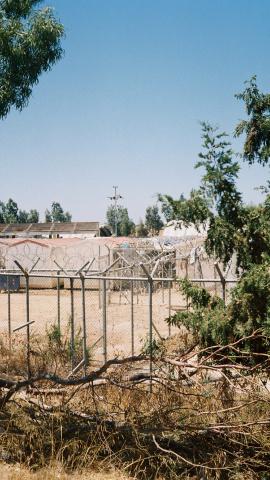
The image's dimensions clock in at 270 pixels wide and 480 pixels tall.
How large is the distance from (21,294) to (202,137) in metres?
18.0

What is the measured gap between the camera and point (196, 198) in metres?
4.00

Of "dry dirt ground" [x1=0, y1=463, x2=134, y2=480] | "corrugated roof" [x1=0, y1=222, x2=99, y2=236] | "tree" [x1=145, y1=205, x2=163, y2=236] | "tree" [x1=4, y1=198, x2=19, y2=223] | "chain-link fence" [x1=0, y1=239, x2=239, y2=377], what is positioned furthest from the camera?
"tree" [x1=4, y1=198, x2=19, y2=223]

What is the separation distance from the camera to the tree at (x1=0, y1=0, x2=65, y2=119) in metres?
6.83

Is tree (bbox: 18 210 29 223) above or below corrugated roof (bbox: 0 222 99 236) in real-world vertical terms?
above

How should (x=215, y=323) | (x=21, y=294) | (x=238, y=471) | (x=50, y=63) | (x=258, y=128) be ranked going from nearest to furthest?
1. (x=238, y=471)
2. (x=215, y=323)
3. (x=258, y=128)
4. (x=50, y=63)
5. (x=21, y=294)

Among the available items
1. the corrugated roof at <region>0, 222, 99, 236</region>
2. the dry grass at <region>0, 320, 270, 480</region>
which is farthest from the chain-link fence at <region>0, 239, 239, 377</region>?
the corrugated roof at <region>0, 222, 99, 236</region>

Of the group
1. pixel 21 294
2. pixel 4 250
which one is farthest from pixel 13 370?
pixel 4 250

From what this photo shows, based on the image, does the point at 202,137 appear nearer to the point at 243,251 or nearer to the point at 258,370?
the point at 243,251

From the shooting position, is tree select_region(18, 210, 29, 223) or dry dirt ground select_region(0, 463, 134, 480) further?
tree select_region(18, 210, 29, 223)

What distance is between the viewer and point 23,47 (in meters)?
6.90

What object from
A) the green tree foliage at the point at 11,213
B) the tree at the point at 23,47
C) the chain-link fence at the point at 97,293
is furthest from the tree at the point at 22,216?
the tree at the point at 23,47

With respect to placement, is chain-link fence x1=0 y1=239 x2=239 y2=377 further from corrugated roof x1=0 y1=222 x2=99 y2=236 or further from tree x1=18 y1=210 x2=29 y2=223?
tree x1=18 y1=210 x2=29 y2=223

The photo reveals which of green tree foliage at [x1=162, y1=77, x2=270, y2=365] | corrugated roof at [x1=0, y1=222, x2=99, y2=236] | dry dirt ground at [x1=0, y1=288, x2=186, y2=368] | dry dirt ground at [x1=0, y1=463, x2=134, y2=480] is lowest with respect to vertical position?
dry dirt ground at [x1=0, y1=288, x2=186, y2=368]

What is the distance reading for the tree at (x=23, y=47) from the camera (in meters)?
6.83
